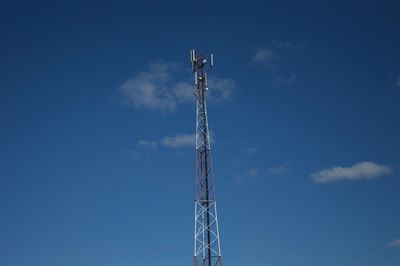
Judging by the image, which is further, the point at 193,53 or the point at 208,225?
the point at 193,53

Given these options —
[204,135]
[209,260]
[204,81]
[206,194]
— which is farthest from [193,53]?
[209,260]

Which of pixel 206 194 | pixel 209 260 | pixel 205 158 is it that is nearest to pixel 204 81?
pixel 205 158

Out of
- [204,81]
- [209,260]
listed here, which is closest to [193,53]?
[204,81]

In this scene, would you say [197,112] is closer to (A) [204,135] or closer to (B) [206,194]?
(A) [204,135]

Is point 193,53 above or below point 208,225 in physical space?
above

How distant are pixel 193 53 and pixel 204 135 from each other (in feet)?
35.5

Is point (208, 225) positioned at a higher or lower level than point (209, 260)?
higher

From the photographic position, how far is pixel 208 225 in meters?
60.1

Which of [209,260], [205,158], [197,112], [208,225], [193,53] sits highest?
[193,53]

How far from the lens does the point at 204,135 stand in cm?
6388

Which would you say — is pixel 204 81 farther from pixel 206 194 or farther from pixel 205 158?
pixel 206 194

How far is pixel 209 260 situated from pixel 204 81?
72.3ft

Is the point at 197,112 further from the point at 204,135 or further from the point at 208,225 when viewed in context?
the point at 208,225

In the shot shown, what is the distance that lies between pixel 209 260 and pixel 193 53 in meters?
25.7
